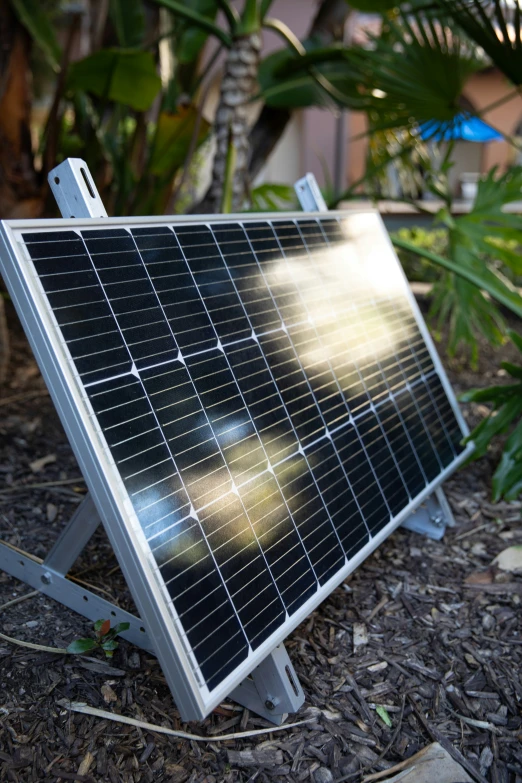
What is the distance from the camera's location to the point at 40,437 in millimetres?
3621

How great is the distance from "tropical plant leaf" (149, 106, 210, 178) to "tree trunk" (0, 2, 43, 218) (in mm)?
752

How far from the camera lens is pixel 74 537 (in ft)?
6.72

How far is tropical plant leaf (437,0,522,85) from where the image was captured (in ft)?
9.86

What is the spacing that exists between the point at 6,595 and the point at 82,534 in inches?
22.2

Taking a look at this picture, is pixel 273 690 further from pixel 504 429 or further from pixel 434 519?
pixel 504 429

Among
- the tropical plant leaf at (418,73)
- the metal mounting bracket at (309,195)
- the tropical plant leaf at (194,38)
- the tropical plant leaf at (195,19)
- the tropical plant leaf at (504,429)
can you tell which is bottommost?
the tropical plant leaf at (504,429)

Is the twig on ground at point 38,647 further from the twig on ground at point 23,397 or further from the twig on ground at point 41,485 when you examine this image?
the twig on ground at point 23,397

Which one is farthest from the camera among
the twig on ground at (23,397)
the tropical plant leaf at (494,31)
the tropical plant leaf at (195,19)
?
the twig on ground at (23,397)

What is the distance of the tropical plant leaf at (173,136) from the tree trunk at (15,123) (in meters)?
0.75

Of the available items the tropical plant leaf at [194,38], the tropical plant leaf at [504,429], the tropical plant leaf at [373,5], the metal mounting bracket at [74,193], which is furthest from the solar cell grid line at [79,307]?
the tropical plant leaf at [373,5]

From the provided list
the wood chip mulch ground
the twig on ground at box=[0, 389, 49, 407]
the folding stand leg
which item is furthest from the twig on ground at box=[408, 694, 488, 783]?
the twig on ground at box=[0, 389, 49, 407]

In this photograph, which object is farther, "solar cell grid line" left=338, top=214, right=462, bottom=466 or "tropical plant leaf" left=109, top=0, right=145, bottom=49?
"tropical plant leaf" left=109, top=0, right=145, bottom=49

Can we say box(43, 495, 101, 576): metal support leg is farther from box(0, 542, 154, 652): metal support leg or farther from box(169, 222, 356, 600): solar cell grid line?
box(169, 222, 356, 600): solar cell grid line

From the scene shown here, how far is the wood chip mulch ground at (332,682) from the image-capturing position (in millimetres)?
1840
